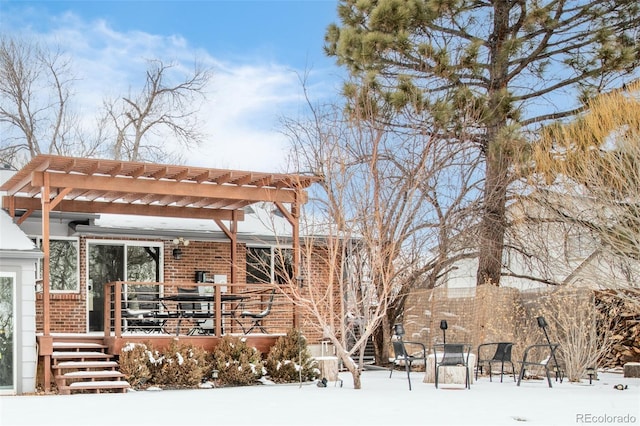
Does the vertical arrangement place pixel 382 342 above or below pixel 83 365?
below

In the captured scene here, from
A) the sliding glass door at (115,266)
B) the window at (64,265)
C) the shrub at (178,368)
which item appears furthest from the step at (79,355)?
the sliding glass door at (115,266)

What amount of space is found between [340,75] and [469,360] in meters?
8.61

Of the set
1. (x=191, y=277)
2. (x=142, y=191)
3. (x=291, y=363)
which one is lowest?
(x=291, y=363)

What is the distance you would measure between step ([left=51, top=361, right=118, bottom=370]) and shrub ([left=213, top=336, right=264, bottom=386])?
1833mm

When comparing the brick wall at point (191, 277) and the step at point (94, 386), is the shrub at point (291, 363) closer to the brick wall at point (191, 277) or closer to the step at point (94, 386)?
the brick wall at point (191, 277)

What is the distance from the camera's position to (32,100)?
99.1ft

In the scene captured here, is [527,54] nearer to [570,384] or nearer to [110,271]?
[570,384]

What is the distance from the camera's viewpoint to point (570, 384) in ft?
→ 47.0

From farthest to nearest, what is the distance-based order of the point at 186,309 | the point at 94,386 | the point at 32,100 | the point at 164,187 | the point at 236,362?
the point at 32,100, the point at 186,309, the point at 164,187, the point at 236,362, the point at 94,386

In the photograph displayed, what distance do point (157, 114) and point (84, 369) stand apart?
19.7 meters

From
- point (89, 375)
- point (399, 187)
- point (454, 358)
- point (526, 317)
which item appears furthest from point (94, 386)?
point (526, 317)

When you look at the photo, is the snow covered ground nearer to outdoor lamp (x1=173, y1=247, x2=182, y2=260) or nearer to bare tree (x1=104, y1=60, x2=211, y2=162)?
outdoor lamp (x1=173, y1=247, x2=182, y2=260)

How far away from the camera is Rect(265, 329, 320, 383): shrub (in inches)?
596

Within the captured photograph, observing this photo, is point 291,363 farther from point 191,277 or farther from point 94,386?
point 191,277
